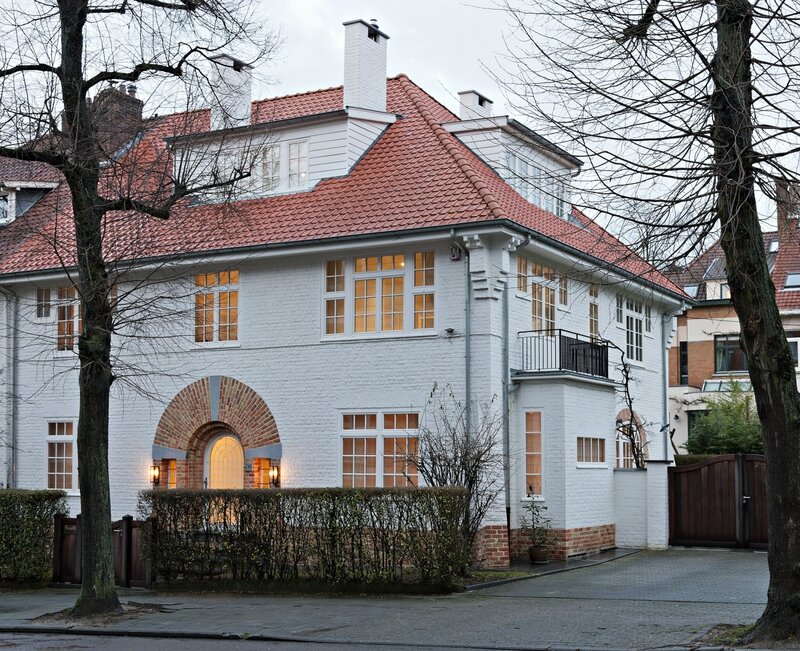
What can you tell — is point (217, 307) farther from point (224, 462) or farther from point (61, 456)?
point (61, 456)

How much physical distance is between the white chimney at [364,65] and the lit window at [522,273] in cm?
531

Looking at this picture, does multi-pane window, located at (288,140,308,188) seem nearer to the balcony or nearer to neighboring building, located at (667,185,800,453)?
the balcony

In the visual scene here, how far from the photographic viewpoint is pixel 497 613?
14.4 metres

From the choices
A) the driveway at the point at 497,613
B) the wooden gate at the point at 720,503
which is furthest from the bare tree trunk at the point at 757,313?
the wooden gate at the point at 720,503

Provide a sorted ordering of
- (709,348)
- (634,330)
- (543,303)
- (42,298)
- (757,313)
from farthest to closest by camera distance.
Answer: (709,348)
(634,330)
(42,298)
(543,303)
(757,313)

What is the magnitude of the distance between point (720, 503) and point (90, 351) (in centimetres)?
1383

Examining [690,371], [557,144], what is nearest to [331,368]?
[557,144]

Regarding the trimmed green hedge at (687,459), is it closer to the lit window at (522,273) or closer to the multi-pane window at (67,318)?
the lit window at (522,273)

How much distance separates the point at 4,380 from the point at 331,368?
8.74 metres

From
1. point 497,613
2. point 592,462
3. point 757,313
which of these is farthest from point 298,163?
point 757,313

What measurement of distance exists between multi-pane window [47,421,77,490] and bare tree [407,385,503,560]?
9117 millimetres

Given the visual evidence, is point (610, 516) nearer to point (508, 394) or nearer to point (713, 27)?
point (508, 394)

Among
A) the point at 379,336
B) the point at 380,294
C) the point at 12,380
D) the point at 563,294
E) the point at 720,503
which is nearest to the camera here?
the point at 379,336

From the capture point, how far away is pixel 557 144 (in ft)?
38.6
